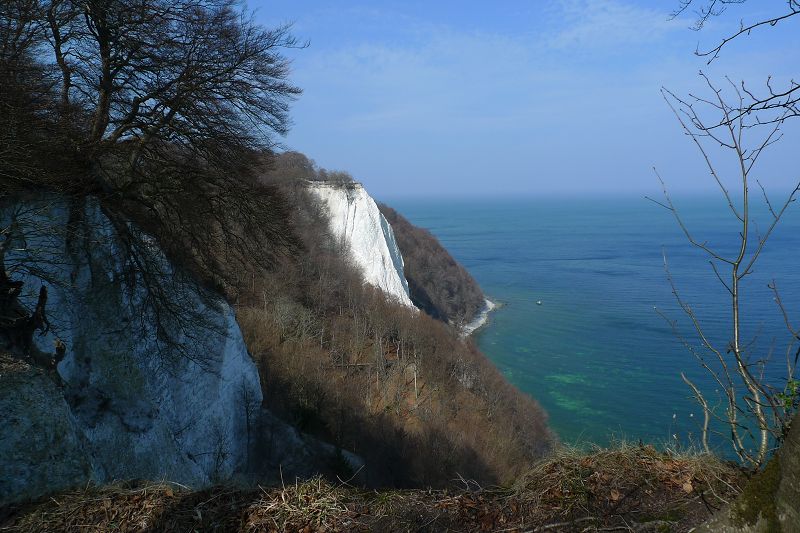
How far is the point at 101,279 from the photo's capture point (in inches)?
269

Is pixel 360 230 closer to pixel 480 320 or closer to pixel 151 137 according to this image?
pixel 480 320

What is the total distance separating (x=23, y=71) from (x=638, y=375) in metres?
29.8

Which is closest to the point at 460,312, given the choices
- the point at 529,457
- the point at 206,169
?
the point at 529,457

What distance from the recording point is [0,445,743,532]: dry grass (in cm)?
279

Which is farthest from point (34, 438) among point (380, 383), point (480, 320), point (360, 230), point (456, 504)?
point (480, 320)

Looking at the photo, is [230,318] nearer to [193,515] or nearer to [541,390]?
A: [193,515]

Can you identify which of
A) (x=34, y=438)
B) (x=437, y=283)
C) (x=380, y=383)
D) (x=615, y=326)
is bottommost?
(x=615, y=326)

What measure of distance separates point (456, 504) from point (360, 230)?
36.3 metres

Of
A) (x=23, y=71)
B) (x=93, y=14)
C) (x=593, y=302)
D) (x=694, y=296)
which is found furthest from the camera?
(x=593, y=302)

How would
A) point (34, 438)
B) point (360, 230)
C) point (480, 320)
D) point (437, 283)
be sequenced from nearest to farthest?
point (34, 438), point (360, 230), point (480, 320), point (437, 283)

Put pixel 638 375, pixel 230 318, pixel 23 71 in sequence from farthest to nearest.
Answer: pixel 638 375 → pixel 230 318 → pixel 23 71

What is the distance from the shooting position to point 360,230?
3900 centimetres

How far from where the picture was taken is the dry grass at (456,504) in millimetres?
2791

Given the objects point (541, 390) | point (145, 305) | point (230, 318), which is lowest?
point (541, 390)
